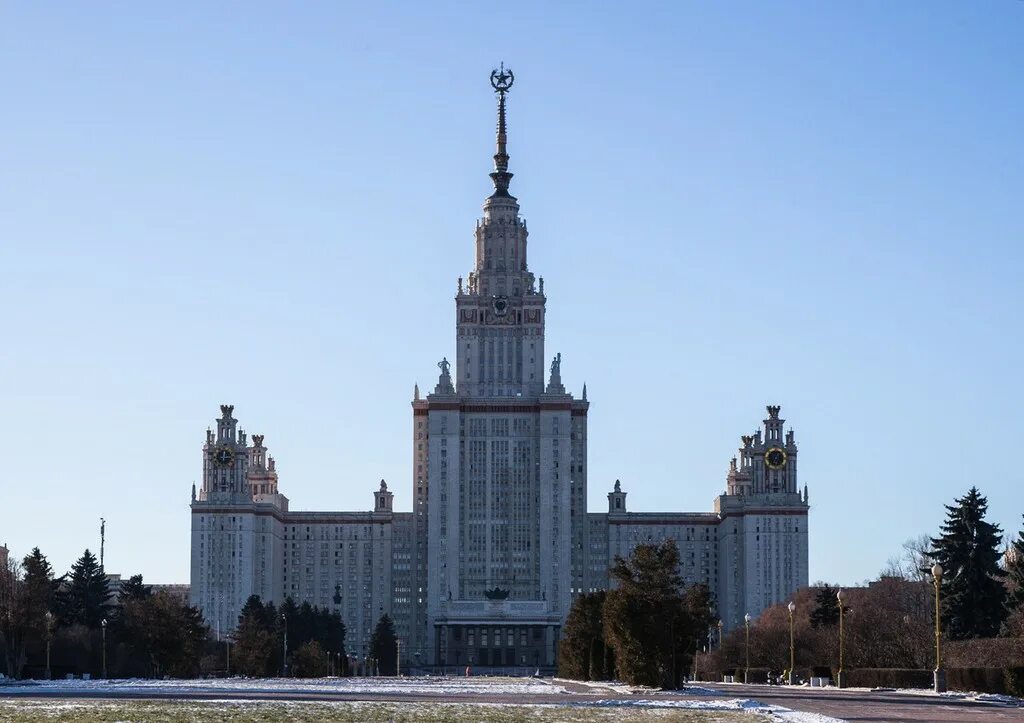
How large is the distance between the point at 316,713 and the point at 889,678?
38438mm

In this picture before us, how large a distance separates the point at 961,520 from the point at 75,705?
187 ft

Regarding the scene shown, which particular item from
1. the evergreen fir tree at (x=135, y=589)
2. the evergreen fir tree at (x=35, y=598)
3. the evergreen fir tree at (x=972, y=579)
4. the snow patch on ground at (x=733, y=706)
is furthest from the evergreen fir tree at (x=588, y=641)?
the evergreen fir tree at (x=135, y=589)

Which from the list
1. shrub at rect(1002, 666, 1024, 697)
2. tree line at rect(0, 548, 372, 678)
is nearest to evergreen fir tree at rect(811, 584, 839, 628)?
tree line at rect(0, 548, 372, 678)

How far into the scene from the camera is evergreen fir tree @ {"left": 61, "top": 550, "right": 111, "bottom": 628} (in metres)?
169

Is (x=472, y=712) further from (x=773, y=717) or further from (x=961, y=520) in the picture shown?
(x=961, y=520)

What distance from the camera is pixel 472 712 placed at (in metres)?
55.6

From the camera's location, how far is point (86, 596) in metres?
172

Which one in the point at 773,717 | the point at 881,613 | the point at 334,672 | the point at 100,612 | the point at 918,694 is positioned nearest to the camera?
the point at 773,717

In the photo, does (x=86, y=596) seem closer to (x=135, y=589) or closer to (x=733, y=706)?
(x=135, y=589)

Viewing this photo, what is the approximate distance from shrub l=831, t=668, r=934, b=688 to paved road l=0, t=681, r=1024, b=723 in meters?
4.32

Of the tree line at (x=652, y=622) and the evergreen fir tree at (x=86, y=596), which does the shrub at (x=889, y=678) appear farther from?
the evergreen fir tree at (x=86, y=596)

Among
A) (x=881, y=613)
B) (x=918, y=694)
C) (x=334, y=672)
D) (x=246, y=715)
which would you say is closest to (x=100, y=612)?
(x=334, y=672)

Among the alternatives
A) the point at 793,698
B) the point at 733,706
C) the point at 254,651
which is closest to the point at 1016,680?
the point at 793,698

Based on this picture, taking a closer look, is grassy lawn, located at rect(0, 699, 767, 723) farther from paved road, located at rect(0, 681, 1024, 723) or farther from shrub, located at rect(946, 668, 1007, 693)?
shrub, located at rect(946, 668, 1007, 693)
